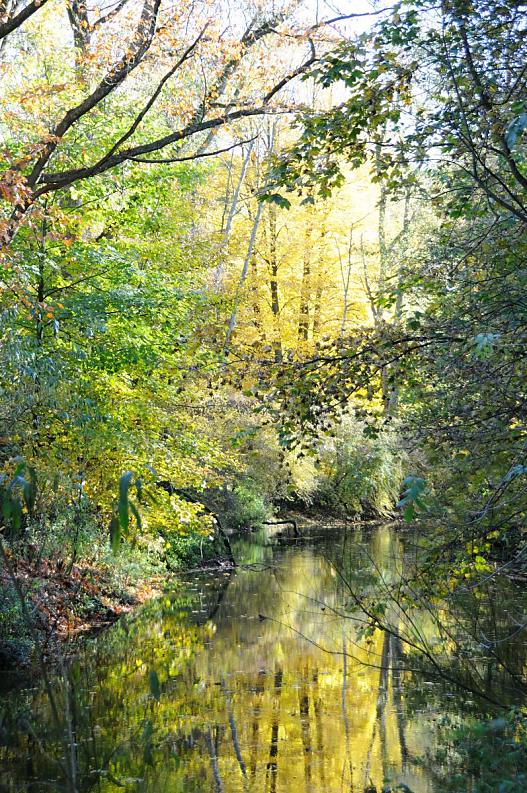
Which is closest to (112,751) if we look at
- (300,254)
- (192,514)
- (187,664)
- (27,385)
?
(187,664)

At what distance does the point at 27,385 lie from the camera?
28.6 feet

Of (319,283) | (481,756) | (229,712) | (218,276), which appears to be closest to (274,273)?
(319,283)

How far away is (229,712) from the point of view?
815cm

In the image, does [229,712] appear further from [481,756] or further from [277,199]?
[277,199]

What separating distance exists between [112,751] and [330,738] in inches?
75.7

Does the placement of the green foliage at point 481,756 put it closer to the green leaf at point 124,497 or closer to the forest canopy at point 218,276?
the forest canopy at point 218,276

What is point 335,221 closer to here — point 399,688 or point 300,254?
point 300,254

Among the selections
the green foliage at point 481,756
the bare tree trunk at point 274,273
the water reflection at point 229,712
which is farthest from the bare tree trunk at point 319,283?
the green foliage at point 481,756

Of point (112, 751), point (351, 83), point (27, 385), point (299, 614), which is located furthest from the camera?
point (299, 614)

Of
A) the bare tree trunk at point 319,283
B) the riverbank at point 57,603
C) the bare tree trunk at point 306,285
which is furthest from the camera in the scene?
the bare tree trunk at point 319,283

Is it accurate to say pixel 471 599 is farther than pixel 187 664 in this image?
Yes

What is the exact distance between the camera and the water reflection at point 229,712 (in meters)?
6.55

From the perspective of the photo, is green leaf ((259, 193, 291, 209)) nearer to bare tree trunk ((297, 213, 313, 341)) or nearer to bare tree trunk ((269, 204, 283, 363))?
bare tree trunk ((269, 204, 283, 363))

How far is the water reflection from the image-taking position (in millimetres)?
6551
